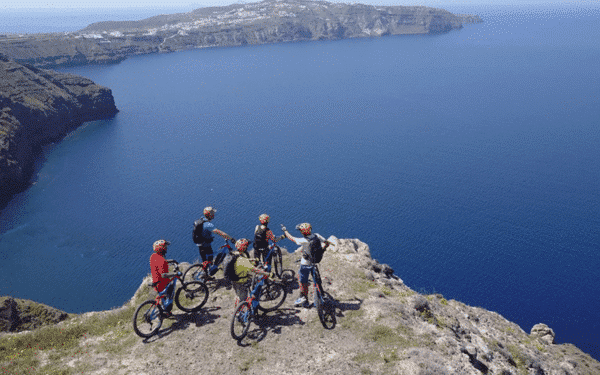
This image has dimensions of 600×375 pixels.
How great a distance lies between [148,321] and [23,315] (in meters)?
10.1

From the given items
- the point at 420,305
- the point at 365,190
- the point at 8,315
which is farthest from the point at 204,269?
the point at 365,190

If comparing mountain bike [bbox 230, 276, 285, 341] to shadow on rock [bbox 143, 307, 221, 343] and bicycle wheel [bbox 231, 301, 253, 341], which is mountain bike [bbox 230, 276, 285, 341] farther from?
shadow on rock [bbox 143, 307, 221, 343]

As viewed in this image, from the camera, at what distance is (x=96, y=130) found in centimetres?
11894

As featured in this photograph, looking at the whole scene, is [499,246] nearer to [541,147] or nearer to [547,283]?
[547,283]

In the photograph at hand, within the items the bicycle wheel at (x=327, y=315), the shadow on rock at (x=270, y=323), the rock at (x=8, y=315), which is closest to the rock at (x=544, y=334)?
the bicycle wheel at (x=327, y=315)

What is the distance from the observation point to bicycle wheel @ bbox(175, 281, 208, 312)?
17547 millimetres

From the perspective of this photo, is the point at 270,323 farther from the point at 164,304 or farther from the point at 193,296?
the point at 164,304

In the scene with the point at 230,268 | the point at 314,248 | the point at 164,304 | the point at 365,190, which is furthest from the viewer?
the point at 365,190

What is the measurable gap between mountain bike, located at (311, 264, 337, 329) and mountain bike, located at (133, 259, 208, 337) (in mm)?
5330

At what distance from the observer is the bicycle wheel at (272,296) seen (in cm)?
1769

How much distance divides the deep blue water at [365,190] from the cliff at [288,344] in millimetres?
31514

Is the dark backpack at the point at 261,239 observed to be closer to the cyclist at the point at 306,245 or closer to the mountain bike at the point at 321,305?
the cyclist at the point at 306,245

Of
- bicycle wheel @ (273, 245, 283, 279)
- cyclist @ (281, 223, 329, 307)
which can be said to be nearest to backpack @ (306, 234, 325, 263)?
cyclist @ (281, 223, 329, 307)

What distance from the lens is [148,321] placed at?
1620 cm
